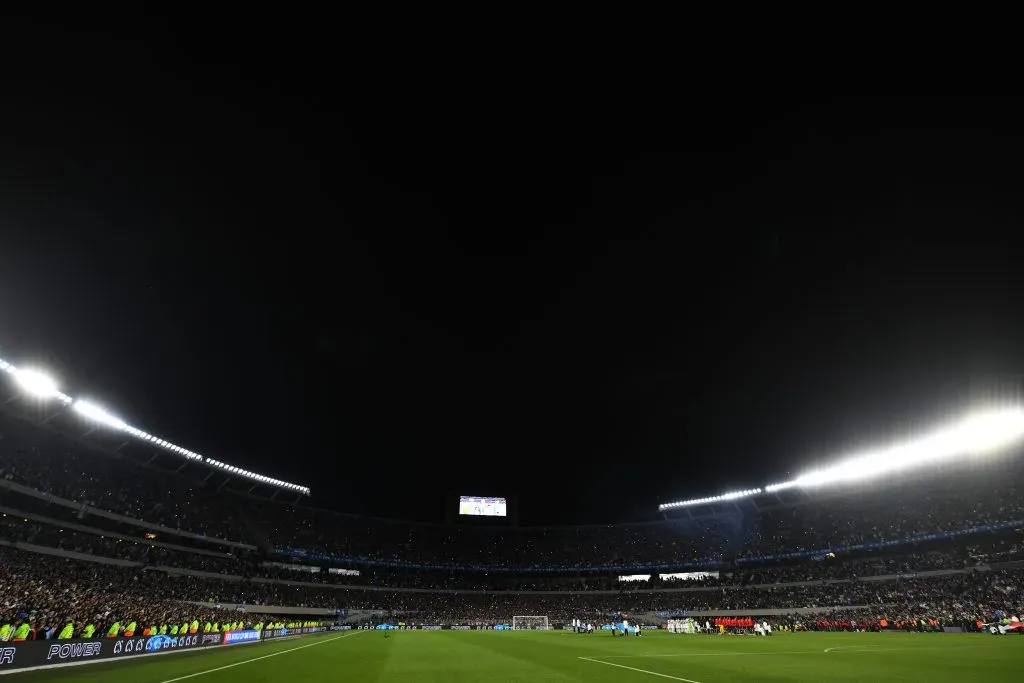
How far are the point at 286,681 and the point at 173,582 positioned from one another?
157 ft

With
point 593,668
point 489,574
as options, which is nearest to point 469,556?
point 489,574

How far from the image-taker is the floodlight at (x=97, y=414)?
40.8 meters

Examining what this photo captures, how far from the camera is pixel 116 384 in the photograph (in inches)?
1403

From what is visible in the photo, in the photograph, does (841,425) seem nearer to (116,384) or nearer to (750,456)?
(750,456)

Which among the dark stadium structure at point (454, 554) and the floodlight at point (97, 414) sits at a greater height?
the floodlight at point (97, 414)

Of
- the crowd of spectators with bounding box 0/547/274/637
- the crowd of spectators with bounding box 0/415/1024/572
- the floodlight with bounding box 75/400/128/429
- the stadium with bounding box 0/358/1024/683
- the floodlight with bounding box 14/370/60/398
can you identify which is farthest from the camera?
the crowd of spectators with bounding box 0/415/1024/572

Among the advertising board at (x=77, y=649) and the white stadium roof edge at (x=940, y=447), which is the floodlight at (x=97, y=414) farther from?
the white stadium roof edge at (x=940, y=447)

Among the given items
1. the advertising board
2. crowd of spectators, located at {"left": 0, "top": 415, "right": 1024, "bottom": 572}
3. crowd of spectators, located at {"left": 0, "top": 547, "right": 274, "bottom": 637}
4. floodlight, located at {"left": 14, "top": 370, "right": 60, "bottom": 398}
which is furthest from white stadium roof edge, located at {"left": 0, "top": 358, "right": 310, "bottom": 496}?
the advertising board

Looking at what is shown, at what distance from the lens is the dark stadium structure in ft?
137

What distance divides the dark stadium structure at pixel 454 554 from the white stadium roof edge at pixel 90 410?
9.05 ft

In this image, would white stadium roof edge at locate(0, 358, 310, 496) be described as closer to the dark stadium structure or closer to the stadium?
the stadium

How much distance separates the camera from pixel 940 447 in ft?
160

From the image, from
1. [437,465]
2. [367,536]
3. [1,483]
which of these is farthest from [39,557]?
[367,536]

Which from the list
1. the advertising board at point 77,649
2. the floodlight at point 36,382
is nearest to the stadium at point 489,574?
the advertising board at point 77,649
